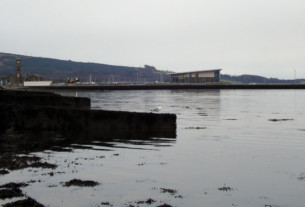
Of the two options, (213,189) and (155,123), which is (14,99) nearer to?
(155,123)

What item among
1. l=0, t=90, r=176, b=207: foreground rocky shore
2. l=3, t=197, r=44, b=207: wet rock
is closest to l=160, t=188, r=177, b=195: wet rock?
l=3, t=197, r=44, b=207: wet rock

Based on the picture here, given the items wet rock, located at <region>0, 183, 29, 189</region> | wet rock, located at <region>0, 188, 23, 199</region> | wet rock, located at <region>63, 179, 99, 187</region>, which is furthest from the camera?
wet rock, located at <region>63, 179, 99, 187</region>

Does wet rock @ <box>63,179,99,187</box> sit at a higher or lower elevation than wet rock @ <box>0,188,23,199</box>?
lower

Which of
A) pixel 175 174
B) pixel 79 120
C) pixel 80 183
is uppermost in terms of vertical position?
pixel 79 120

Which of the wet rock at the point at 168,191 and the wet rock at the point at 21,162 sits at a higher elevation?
the wet rock at the point at 21,162

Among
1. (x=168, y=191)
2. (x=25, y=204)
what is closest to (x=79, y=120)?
(x=168, y=191)

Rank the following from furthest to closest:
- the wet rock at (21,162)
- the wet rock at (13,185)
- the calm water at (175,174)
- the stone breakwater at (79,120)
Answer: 1. the stone breakwater at (79,120)
2. the wet rock at (21,162)
3. the wet rock at (13,185)
4. the calm water at (175,174)

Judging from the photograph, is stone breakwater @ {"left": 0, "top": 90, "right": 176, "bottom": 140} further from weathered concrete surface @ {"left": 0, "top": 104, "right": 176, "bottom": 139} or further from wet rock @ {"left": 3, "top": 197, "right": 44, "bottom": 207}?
wet rock @ {"left": 3, "top": 197, "right": 44, "bottom": 207}

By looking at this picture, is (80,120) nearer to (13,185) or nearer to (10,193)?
(13,185)

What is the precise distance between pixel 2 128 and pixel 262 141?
A: 13716 mm

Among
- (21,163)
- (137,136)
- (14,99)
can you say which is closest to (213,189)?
(21,163)

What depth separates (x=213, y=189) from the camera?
37.6 ft

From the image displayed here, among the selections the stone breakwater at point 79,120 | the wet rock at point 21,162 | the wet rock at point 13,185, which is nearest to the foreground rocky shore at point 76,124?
the stone breakwater at point 79,120

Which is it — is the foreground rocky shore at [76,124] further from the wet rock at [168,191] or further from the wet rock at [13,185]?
the wet rock at [168,191]
